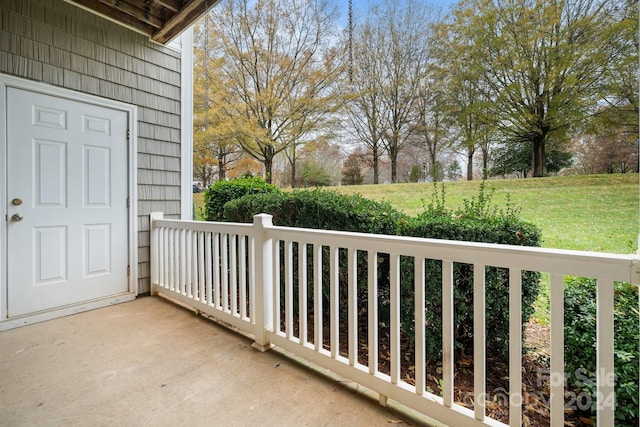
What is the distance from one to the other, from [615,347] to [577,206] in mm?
1072

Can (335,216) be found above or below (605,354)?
above

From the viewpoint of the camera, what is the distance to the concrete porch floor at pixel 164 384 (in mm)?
1462

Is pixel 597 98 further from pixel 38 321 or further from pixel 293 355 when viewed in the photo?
pixel 38 321

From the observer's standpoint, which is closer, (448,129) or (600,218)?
(600,218)

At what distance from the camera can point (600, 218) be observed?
6.43ft

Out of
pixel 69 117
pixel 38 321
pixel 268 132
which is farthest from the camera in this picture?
pixel 268 132

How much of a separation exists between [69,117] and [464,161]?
3.80 meters

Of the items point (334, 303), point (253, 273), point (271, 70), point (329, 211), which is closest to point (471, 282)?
point (334, 303)

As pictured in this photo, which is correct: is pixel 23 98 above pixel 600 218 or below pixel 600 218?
above

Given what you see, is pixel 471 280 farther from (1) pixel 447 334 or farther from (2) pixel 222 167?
(2) pixel 222 167

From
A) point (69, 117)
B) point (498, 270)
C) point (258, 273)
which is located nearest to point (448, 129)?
point (498, 270)

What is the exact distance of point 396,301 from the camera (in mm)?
1488

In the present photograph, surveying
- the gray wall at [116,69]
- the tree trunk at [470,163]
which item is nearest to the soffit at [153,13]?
the gray wall at [116,69]

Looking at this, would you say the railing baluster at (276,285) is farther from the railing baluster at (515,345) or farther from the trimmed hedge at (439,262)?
the railing baluster at (515,345)
